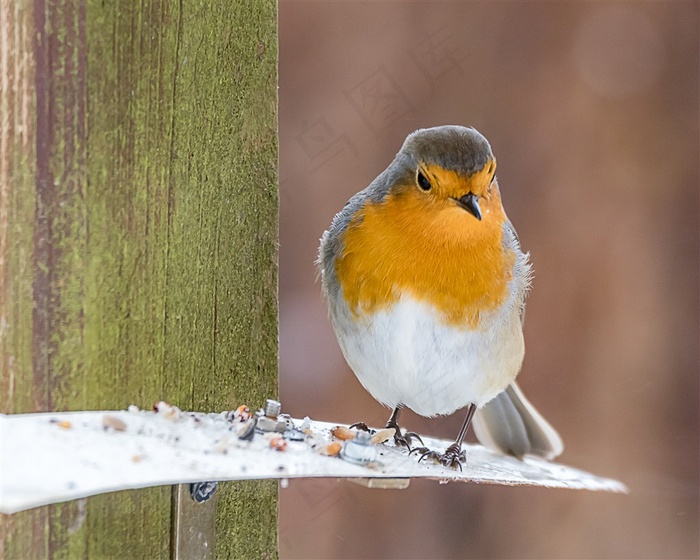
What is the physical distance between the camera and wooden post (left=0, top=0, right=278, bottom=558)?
182cm

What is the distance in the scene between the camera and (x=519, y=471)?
2.63m

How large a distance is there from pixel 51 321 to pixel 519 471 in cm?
142

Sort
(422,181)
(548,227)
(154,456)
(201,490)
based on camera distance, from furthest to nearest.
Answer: (548,227) < (422,181) < (201,490) < (154,456)

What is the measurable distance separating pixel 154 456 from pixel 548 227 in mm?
3072

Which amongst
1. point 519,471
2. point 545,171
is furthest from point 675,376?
point 519,471

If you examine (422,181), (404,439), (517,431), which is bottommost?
(517,431)

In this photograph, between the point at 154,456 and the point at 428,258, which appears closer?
the point at 154,456

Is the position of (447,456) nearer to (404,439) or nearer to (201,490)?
(404,439)

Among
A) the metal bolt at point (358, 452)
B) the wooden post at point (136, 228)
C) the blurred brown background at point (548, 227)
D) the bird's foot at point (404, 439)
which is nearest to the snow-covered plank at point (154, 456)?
the metal bolt at point (358, 452)

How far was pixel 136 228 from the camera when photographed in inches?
78.8

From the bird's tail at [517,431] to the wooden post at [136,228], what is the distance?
50.0 inches

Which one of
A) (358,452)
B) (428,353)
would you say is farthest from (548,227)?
(358,452)

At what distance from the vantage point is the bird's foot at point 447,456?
8.04 feet

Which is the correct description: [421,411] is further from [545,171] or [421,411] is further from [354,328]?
[545,171]
